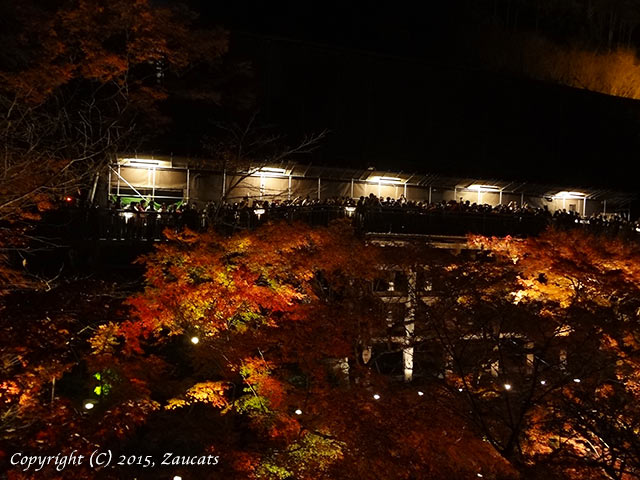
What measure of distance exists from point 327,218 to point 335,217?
30cm

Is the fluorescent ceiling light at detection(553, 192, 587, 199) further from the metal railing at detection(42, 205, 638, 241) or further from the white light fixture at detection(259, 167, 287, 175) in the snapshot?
the white light fixture at detection(259, 167, 287, 175)

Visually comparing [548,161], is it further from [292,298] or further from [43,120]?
[43,120]

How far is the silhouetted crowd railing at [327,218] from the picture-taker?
60.7ft

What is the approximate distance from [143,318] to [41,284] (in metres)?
2.84

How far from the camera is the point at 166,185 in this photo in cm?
2348

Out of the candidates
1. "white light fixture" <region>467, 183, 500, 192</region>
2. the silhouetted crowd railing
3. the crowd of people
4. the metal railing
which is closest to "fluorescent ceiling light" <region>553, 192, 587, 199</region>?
"white light fixture" <region>467, 183, 500, 192</region>

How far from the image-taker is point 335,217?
19734 millimetres

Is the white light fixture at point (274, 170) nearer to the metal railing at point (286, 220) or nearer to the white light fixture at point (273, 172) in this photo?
the white light fixture at point (273, 172)

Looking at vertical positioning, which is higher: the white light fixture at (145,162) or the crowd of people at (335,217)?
the white light fixture at (145,162)

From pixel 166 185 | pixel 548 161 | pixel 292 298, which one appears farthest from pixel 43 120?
pixel 548 161

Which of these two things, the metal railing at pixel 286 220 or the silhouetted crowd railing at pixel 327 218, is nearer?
the metal railing at pixel 286 220

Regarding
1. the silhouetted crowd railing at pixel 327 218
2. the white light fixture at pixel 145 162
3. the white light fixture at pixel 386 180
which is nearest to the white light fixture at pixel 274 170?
the silhouetted crowd railing at pixel 327 218

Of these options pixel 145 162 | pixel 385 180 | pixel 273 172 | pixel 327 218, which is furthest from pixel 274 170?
pixel 327 218

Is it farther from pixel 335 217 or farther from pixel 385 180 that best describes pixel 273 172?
pixel 335 217
